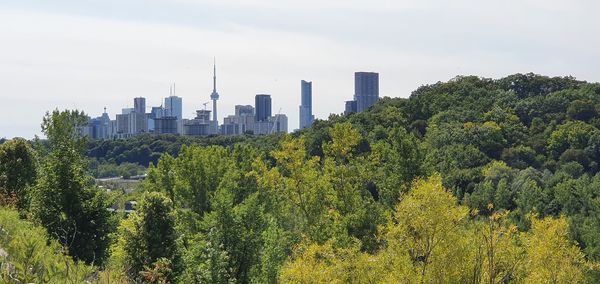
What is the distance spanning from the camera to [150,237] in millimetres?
16188

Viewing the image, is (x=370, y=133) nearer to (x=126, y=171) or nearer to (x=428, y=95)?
(x=428, y=95)

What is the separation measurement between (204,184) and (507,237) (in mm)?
16200

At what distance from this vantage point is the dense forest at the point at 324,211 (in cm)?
1547

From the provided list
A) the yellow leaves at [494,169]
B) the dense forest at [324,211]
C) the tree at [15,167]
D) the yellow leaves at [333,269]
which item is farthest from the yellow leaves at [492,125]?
the tree at [15,167]

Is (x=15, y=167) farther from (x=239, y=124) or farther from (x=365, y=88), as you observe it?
(x=239, y=124)

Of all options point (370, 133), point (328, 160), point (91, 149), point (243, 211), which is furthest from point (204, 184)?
point (91, 149)

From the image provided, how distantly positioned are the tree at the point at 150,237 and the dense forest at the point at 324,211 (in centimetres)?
4

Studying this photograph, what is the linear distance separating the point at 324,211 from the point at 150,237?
1256 centimetres

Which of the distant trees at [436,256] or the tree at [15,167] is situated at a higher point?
the tree at [15,167]

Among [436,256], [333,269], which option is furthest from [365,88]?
[436,256]

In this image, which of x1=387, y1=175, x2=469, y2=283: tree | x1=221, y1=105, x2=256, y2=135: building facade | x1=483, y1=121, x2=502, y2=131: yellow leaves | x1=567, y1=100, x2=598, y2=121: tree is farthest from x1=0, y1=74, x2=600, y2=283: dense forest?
x1=221, y1=105, x2=256, y2=135: building facade

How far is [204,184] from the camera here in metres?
29.6

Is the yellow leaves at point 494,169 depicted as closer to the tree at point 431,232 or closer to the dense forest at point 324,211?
the dense forest at point 324,211

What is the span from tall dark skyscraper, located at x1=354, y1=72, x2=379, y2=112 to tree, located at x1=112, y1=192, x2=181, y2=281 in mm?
153317
